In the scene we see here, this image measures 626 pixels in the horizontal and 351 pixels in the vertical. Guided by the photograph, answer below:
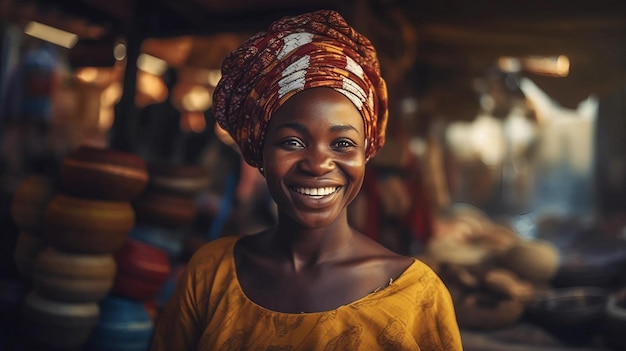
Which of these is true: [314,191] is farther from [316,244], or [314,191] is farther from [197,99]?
[197,99]

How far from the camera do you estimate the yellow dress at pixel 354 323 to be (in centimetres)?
132

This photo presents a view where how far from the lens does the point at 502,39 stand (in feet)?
11.1

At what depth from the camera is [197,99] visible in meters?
6.46

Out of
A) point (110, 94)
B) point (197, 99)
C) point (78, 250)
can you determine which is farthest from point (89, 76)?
point (78, 250)

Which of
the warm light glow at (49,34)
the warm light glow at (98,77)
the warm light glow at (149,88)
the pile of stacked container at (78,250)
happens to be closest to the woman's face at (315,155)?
the pile of stacked container at (78,250)

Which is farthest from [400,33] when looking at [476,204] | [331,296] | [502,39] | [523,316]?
[476,204]

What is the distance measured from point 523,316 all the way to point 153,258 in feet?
8.28

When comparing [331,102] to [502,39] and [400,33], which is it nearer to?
[400,33]

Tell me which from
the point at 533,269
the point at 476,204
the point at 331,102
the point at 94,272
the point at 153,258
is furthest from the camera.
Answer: the point at 476,204

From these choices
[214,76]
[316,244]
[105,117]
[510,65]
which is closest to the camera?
[316,244]

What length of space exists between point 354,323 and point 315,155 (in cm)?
46

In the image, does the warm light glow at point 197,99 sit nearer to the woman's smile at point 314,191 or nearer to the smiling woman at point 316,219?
the smiling woman at point 316,219

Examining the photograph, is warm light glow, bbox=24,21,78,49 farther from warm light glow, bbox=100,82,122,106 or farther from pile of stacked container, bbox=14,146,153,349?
pile of stacked container, bbox=14,146,153,349

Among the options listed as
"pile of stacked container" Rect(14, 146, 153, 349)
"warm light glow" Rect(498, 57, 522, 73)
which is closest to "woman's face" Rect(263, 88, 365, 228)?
"pile of stacked container" Rect(14, 146, 153, 349)
